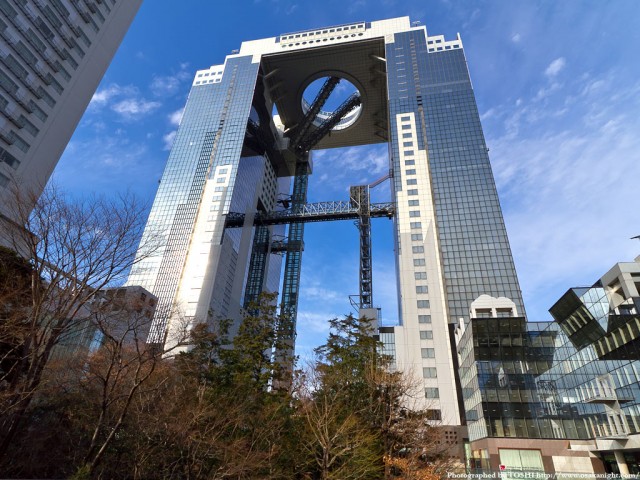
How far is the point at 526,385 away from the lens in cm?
4712

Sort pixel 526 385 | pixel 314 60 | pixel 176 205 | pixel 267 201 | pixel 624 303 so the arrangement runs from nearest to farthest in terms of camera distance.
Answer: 1. pixel 624 303
2. pixel 526 385
3. pixel 176 205
4. pixel 314 60
5. pixel 267 201

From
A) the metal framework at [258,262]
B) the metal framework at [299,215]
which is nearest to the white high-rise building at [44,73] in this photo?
the metal framework at [299,215]

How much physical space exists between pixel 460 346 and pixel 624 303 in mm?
24724

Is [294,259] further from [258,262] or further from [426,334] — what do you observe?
[426,334]

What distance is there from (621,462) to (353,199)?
65.2 meters

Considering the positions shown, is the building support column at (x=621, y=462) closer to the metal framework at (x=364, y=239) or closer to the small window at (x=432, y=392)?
the small window at (x=432, y=392)

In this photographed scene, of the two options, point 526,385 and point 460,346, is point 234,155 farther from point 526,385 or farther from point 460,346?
point 526,385

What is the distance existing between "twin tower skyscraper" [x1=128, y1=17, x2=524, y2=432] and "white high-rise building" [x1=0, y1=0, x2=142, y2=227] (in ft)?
62.5

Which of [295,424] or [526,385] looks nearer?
[295,424]

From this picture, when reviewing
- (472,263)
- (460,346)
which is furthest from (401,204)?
(460,346)

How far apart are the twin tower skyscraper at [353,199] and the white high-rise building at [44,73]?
19045mm

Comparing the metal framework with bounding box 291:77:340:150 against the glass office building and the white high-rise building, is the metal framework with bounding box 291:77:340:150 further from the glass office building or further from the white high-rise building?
the glass office building

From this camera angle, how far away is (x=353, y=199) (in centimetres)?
8944

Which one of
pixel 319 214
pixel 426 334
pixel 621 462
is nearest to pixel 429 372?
pixel 426 334
